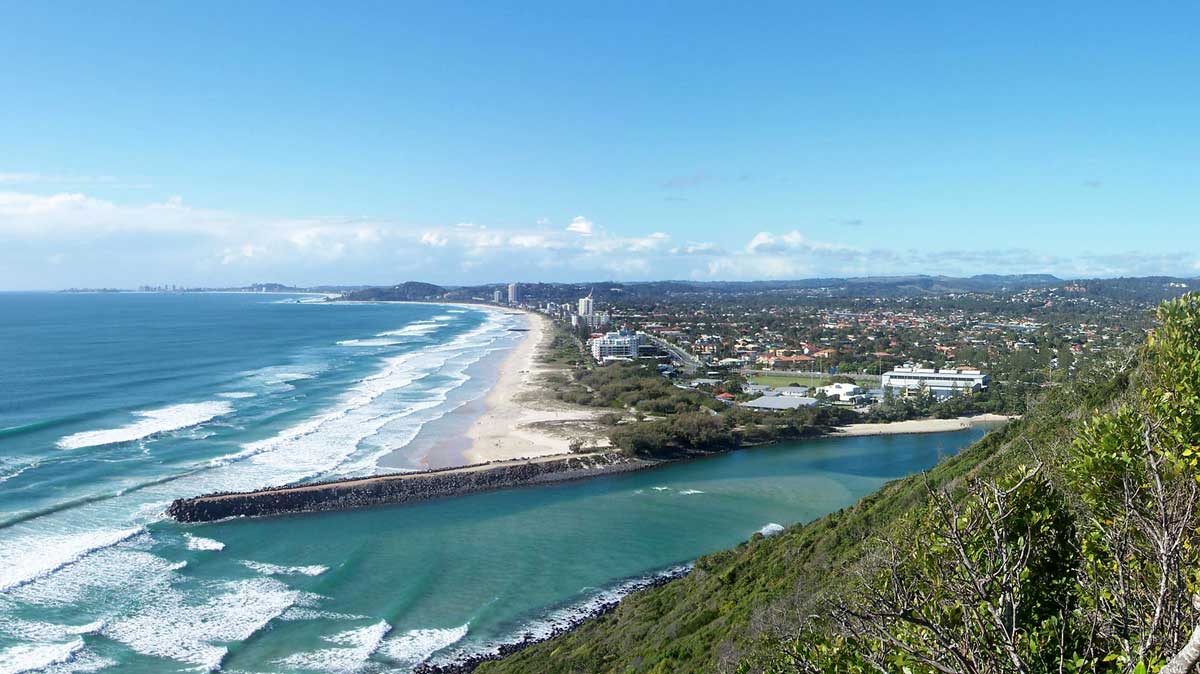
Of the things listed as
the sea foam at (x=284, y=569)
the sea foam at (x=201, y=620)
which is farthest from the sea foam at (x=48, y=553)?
the sea foam at (x=284, y=569)

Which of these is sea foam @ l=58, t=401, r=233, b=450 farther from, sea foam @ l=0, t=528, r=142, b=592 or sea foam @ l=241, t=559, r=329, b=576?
sea foam @ l=241, t=559, r=329, b=576

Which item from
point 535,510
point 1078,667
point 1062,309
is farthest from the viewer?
point 1062,309

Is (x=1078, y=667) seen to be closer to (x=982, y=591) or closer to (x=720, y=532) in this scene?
(x=982, y=591)

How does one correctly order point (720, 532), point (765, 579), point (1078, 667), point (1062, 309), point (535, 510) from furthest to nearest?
point (1062, 309), point (535, 510), point (720, 532), point (765, 579), point (1078, 667)

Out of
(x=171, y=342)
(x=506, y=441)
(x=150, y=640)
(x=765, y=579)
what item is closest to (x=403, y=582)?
(x=150, y=640)

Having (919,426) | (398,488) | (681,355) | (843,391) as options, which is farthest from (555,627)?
(681,355)

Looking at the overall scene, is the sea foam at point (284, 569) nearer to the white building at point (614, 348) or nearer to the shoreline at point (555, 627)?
the shoreline at point (555, 627)
